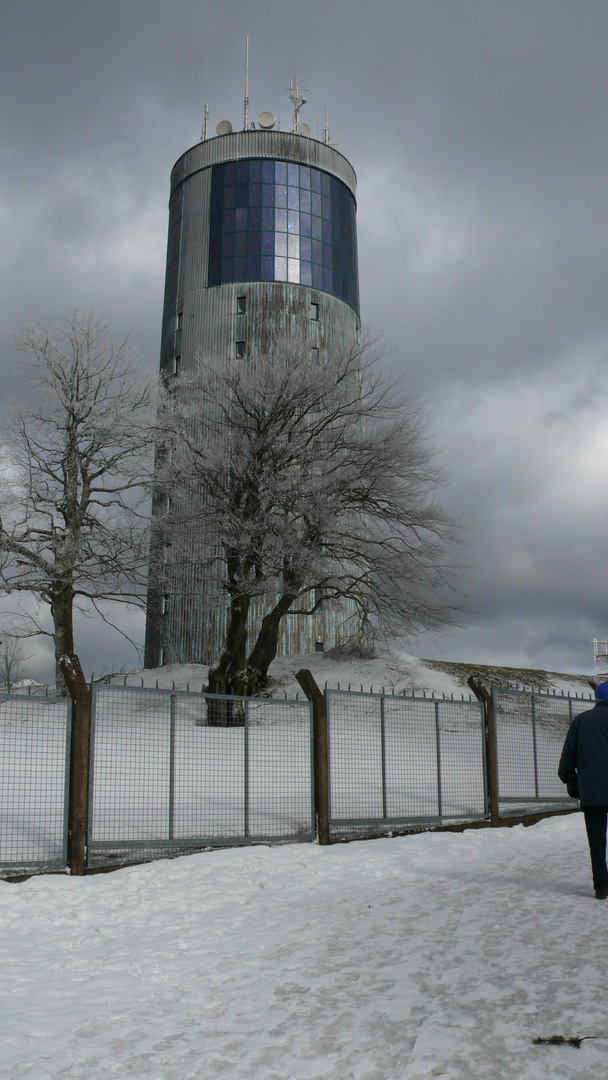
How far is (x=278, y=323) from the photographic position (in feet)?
122

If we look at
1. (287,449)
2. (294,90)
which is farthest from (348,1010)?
(294,90)

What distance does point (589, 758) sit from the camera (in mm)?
8234

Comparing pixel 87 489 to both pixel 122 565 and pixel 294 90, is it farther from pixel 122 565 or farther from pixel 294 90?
pixel 294 90

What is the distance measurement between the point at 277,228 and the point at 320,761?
31.4 metres

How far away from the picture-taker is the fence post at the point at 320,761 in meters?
11.9

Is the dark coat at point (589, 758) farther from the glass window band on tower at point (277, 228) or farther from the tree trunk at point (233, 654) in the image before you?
the glass window band on tower at point (277, 228)

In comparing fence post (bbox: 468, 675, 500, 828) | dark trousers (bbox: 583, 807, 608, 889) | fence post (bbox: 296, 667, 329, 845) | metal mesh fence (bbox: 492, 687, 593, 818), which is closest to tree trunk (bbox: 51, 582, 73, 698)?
metal mesh fence (bbox: 492, 687, 593, 818)

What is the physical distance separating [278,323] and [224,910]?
103 feet

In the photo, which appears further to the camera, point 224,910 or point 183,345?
point 183,345

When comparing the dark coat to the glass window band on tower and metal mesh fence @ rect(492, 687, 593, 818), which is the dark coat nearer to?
metal mesh fence @ rect(492, 687, 593, 818)

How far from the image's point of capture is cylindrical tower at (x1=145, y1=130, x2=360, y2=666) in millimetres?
36219

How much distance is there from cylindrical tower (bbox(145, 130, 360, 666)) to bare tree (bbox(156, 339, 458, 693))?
862 centimetres

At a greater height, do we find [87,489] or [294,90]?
[294,90]

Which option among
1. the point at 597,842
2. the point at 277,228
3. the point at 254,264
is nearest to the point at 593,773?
the point at 597,842
